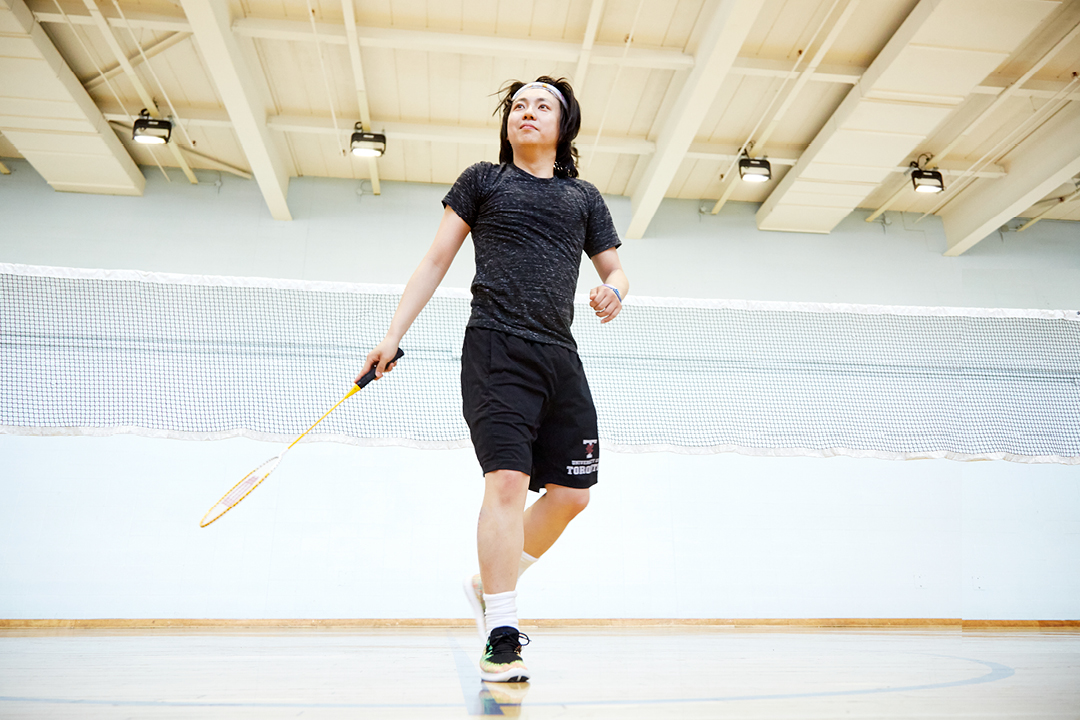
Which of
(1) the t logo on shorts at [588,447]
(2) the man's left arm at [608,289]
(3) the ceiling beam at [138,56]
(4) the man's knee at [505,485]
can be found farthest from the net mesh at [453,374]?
(4) the man's knee at [505,485]

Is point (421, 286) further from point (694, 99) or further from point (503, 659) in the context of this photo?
point (694, 99)

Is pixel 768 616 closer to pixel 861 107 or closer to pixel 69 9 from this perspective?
pixel 861 107

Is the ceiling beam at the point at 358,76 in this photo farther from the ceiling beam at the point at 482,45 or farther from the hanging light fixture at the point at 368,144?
the hanging light fixture at the point at 368,144

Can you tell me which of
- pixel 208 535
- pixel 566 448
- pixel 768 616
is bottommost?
pixel 768 616

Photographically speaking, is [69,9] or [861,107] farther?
[861,107]

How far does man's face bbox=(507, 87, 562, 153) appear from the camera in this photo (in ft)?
7.13

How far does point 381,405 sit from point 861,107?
5305mm

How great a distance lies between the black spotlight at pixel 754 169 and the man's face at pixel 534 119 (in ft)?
18.2

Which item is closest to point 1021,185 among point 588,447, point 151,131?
point 588,447

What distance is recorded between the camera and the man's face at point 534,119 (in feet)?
7.13

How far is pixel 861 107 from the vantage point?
6.49 metres

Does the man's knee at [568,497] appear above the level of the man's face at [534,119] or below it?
below

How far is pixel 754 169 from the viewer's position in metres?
7.30

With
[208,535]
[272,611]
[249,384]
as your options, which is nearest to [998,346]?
[249,384]
